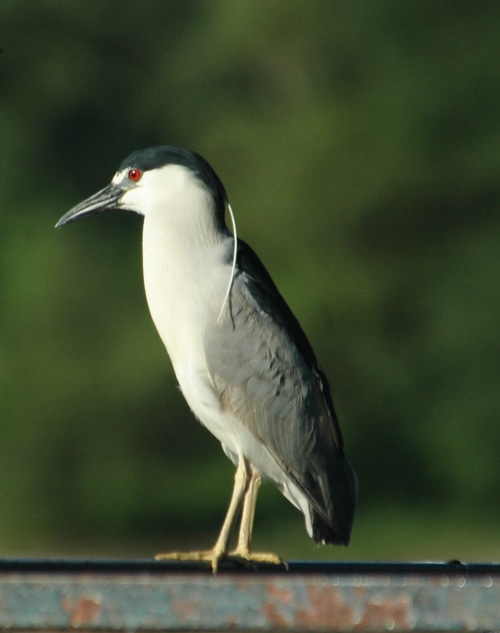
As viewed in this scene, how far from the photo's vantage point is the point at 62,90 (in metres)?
11.9

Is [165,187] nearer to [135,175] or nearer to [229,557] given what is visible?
[135,175]

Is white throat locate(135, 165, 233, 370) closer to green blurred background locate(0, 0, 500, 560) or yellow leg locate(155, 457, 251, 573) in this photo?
yellow leg locate(155, 457, 251, 573)

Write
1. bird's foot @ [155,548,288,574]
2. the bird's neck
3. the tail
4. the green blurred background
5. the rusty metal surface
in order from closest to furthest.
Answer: the rusty metal surface < bird's foot @ [155,548,288,574] < the bird's neck < the tail < the green blurred background

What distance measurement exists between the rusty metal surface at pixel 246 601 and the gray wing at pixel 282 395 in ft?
4.00

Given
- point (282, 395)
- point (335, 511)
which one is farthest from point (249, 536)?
point (282, 395)

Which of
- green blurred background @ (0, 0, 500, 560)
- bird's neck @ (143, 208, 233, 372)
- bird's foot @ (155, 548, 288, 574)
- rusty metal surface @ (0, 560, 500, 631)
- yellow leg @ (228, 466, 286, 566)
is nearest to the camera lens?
rusty metal surface @ (0, 560, 500, 631)

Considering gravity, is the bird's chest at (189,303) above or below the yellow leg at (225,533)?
above

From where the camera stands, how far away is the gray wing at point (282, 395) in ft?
8.98

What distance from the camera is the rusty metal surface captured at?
1.48 meters

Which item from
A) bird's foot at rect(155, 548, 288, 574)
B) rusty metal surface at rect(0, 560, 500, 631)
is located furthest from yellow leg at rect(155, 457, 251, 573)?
rusty metal surface at rect(0, 560, 500, 631)

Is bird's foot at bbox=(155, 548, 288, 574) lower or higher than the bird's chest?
lower

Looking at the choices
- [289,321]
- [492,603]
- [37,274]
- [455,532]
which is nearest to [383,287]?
[455,532]

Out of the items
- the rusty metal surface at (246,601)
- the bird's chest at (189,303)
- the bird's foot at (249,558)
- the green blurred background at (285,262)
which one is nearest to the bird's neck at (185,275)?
the bird's chest at (189,303)

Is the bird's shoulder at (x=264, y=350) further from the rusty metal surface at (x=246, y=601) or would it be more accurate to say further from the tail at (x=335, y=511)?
the rusty metal surface at (x=246, y=601)
